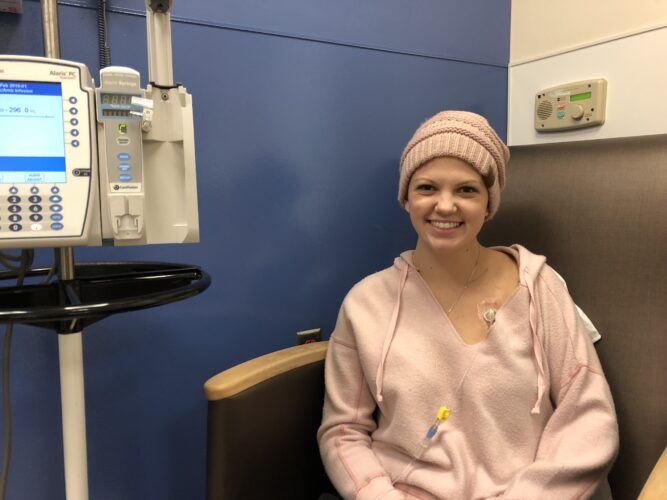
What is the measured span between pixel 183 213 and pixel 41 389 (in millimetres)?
605

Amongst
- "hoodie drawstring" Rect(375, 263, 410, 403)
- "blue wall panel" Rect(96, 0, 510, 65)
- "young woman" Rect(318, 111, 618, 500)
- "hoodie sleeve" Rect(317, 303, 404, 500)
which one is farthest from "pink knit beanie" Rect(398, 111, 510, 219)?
"blue wall panel" Rect(96, 0, 510, 65)

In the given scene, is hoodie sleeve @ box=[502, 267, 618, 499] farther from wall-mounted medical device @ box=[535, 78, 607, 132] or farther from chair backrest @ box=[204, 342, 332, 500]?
wall-mounted medical device @ box=[535, 78, 607, 132]

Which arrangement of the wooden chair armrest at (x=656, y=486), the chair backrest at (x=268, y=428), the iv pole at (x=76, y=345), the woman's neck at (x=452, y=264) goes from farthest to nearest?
the woman's neck at (x=452, y=264)
the chair backrest at (x=268, y=428)
the iv pole at (x=76, y=345)
the wooden chair armrest at (x=656, y=486)

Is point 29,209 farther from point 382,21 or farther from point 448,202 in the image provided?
point 382,21

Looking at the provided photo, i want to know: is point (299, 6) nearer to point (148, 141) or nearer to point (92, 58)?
point (92, 58)

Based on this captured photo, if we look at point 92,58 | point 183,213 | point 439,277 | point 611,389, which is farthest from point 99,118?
point 611,389

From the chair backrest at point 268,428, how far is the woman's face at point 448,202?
0.35m

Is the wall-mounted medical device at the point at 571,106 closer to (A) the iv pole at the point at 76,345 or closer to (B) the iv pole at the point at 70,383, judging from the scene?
(A) the iv pole at the point at 76,345

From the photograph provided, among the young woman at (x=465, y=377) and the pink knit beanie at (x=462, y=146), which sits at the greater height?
the pink knit beanie at (x=462, y=146)

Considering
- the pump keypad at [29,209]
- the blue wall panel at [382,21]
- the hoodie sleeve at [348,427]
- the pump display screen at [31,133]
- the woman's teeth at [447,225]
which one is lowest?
the hoodie sleeve at [348,427]

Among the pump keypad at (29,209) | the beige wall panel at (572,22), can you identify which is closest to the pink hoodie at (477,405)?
the pump keypad at (29,209)

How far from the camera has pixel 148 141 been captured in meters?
0.80

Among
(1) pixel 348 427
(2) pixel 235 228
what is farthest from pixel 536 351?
(2) pixel 235 228

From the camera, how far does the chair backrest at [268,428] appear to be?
2.95 feet
